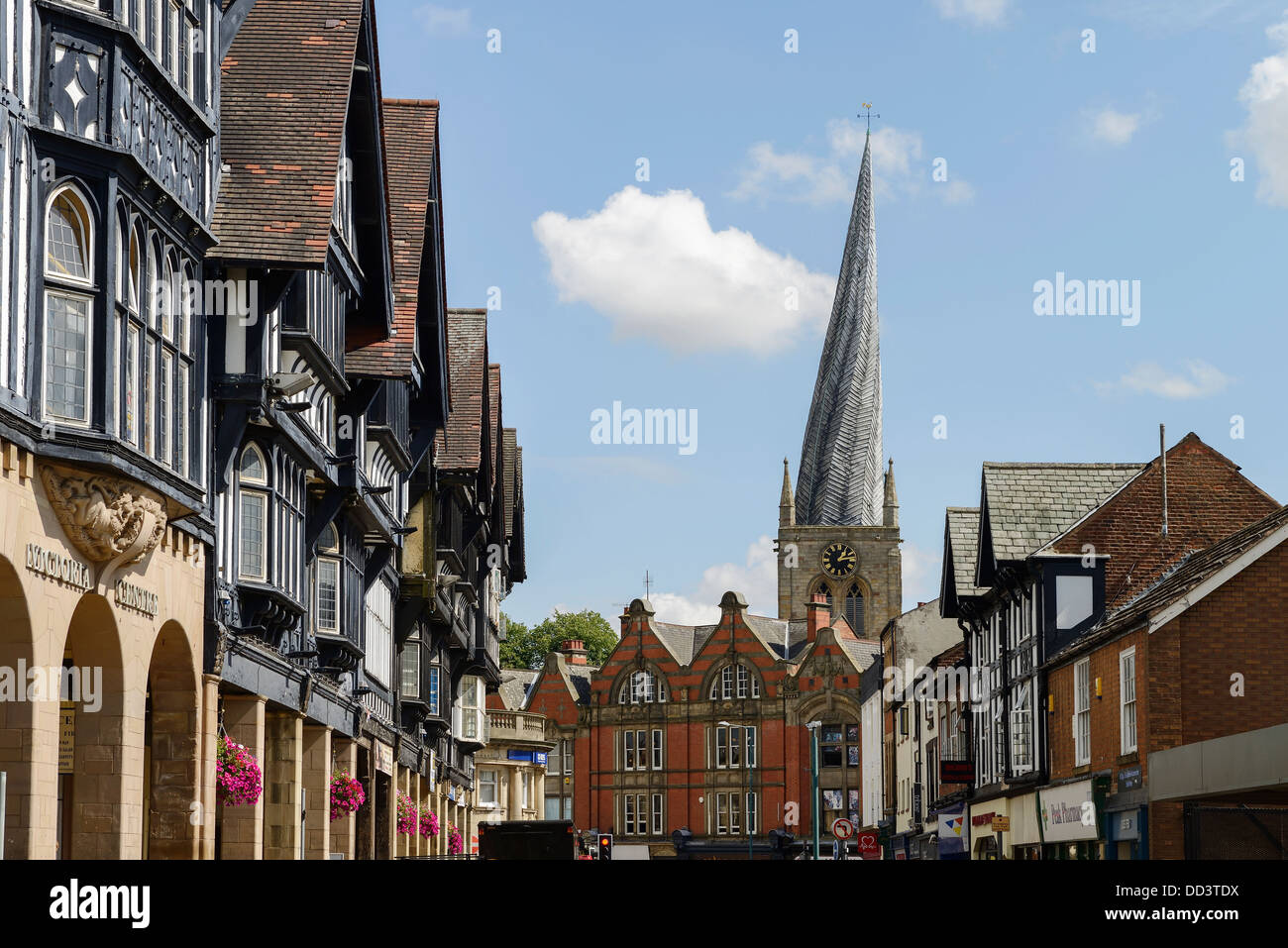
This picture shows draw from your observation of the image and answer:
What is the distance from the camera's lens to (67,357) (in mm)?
16375

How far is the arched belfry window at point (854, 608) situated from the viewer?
142m

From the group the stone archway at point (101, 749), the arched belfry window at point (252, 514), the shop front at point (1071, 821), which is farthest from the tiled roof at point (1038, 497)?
the stone archway at point (101, 749)

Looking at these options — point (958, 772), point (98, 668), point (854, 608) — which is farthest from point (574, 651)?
point (98, 668)

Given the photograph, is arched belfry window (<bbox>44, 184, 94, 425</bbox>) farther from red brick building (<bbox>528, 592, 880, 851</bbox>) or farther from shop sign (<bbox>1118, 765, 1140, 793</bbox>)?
red brick building (<bbox>528, 592, 880, 851</bbox>)

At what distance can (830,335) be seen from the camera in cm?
15975

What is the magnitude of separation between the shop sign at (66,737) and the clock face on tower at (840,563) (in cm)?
12604

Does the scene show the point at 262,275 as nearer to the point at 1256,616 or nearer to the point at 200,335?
the point at 200,335

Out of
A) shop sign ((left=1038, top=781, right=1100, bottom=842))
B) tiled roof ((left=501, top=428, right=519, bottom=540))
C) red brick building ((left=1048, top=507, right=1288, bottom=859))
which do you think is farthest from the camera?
tiled roof ((left=501, top=428, right=519, bottom=540))

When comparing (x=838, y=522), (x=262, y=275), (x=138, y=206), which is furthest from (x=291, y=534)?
(x=838, y=522)

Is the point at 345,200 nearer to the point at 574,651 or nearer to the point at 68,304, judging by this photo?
the point at 68,304

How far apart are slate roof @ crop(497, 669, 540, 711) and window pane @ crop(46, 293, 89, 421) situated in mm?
96834

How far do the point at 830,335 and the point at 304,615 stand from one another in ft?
445

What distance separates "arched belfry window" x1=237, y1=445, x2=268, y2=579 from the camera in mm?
23469

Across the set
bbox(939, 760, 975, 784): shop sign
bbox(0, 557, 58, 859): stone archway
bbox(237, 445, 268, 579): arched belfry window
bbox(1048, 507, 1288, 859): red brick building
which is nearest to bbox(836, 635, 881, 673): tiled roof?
bbox(939, 760, 975, 784): shop sign
